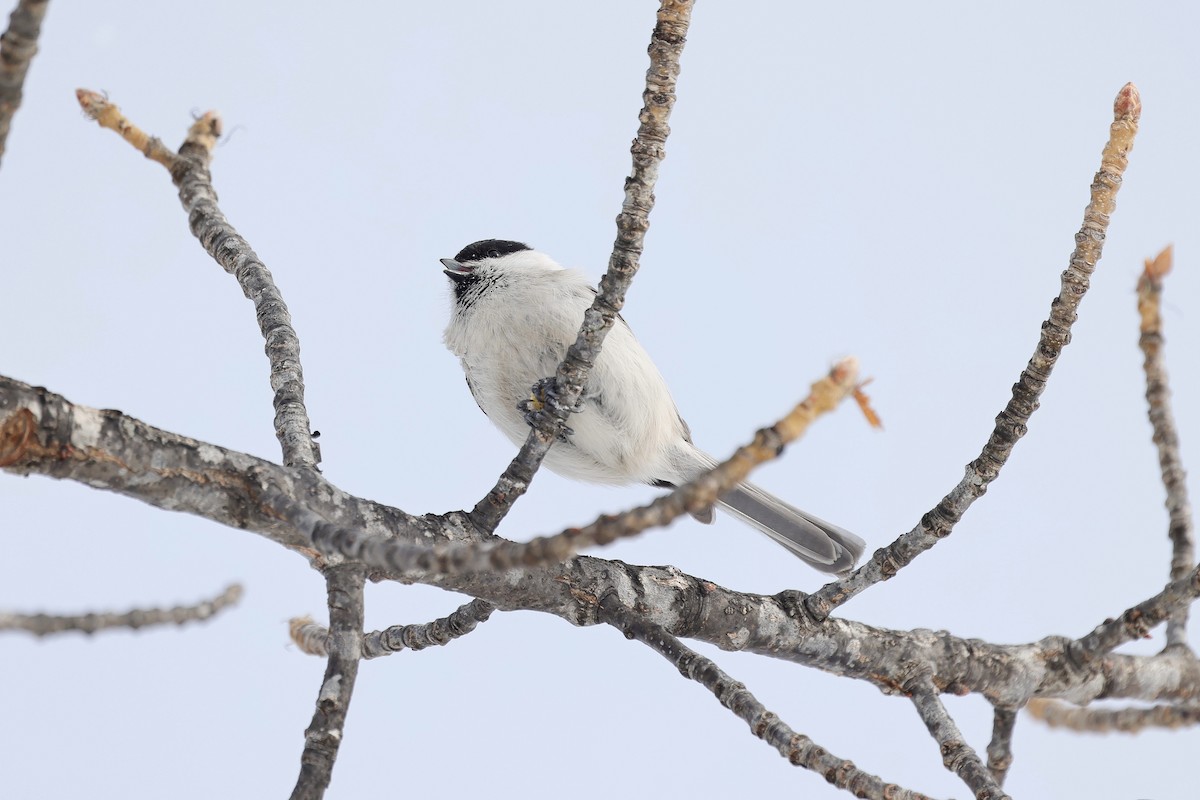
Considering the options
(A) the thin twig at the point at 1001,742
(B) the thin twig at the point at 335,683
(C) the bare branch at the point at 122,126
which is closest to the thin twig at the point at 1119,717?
(A) the thin twig at the point at 1001,742

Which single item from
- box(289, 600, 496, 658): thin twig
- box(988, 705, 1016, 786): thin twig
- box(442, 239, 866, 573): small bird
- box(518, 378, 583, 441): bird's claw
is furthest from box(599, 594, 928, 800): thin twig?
box(988, 705, 1016, 786): thin twig

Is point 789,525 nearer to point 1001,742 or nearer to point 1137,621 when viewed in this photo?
point 1001,742

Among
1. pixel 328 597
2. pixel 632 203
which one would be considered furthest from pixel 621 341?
pixel 328 597

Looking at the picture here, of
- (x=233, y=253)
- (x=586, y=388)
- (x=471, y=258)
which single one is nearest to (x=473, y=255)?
(x=471, y=258)

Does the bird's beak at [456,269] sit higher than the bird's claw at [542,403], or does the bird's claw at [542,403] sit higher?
the bird's beak at [456,269]

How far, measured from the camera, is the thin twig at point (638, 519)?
132 centimetres

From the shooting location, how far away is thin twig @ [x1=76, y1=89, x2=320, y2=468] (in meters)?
2.35

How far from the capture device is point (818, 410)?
1.33 meters

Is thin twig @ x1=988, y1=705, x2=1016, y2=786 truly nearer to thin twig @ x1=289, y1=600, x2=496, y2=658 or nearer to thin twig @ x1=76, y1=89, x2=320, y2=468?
thin twig @ x1=289, y1=600, x2=496, y2=658

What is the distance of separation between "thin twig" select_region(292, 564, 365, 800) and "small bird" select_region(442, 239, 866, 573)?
126cm

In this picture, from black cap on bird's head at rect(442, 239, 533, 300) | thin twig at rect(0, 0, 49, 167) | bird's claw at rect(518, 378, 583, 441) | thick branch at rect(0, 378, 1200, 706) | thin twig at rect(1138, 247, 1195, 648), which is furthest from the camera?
black cap on bird's head at rect(442, 239, 533, 300)

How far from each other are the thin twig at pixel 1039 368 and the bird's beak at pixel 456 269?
1.96 m

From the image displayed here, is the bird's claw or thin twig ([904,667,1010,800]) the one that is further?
the bird's claw

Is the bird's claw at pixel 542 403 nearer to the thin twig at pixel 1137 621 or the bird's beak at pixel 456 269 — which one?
the bird's beak at pixel 456 269
